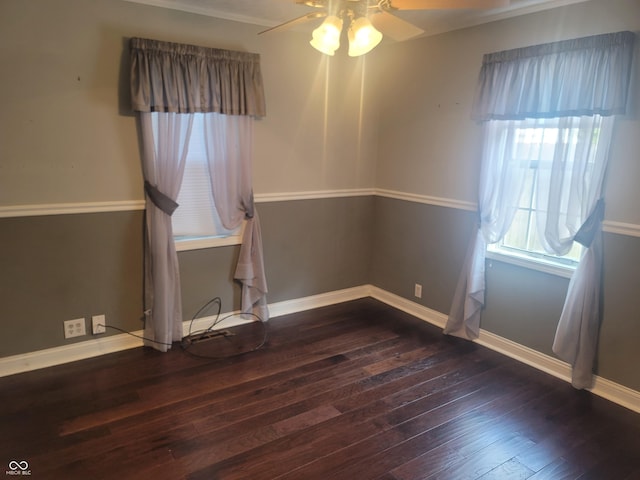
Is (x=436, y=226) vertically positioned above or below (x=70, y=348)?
above

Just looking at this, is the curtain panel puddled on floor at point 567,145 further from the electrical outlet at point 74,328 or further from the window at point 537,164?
the electrical outlet at point 74,328

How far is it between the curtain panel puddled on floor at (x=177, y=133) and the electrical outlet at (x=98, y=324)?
11.0 inches

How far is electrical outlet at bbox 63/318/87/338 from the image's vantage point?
2928mm

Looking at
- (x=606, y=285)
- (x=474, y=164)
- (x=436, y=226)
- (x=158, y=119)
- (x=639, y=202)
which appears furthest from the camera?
(x=436, y=226)

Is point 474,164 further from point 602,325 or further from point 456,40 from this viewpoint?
point 602,325

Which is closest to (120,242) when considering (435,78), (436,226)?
(436,226)

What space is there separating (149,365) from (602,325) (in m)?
2.95

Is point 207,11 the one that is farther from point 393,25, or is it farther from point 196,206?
point 393,25

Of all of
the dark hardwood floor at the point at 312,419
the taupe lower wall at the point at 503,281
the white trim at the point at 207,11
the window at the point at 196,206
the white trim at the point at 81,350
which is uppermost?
the white trim at the point at 207,11

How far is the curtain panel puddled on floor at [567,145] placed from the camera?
2.51m

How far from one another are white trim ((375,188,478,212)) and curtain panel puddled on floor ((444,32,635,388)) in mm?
252

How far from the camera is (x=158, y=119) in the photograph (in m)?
2.94

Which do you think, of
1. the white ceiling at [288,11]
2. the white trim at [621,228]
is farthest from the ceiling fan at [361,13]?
the white trim at [621,228]

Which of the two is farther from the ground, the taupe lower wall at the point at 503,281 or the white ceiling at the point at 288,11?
the white ceiling at the point at 288,11
